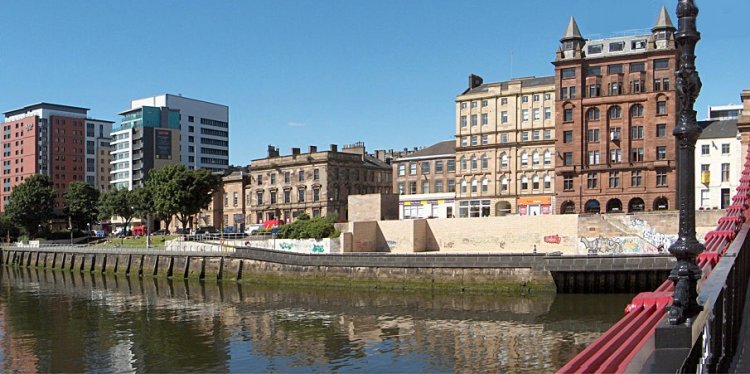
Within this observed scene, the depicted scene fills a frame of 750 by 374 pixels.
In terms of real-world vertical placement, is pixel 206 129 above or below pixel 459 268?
above

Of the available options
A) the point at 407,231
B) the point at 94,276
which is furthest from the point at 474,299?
the point at 94,276

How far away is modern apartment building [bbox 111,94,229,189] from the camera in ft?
497

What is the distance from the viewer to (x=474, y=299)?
45750mm

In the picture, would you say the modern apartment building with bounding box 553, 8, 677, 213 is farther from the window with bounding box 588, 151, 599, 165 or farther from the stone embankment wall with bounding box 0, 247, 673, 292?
the stone embankment wall with bounding box 0, 247, 673, 292

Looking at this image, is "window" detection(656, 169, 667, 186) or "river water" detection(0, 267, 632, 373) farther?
"window" detection(656, 169, 667, 186)

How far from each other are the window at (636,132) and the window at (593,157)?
12.6 feet

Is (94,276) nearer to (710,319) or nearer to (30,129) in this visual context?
(710,319)

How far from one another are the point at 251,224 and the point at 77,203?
31.2 m

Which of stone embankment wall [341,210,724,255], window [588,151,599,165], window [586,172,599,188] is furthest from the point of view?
window [588,151,599,165]

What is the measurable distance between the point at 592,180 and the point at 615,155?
339cm

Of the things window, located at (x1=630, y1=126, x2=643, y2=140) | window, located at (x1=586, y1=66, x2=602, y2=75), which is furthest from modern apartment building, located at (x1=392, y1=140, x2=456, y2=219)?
window, located at (x1=630, y1=126, x2=643, y2=140)

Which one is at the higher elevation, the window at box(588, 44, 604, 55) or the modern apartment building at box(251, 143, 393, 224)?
the window at box(588, 44, 604, 55)

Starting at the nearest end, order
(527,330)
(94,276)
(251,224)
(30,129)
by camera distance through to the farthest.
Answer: (527,330) → (94,276) → (251,224) → (30,129)

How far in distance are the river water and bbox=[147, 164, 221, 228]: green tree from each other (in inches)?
1268
